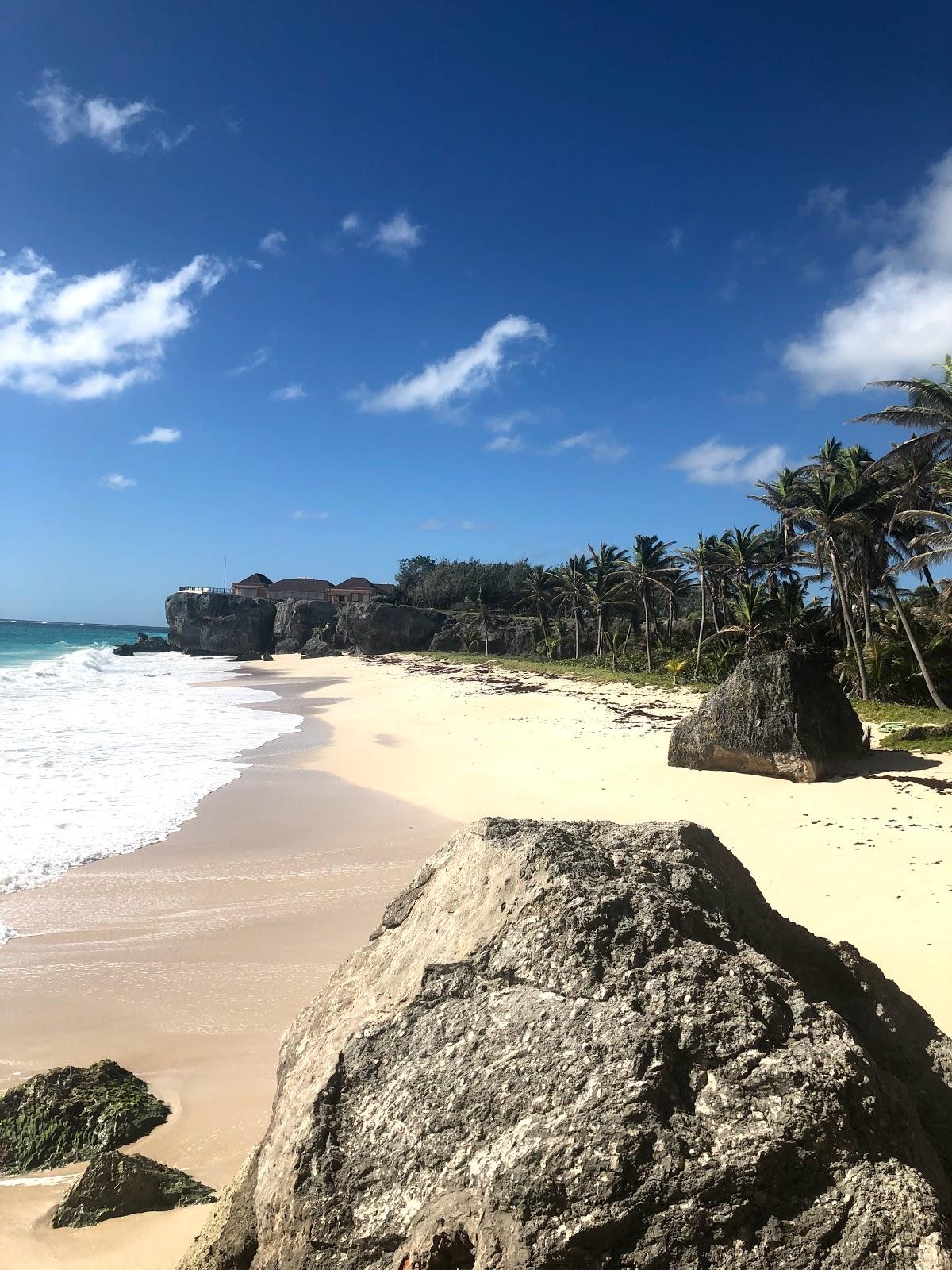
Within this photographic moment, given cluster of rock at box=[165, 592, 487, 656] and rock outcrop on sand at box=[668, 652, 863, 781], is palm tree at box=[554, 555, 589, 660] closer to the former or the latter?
cluster of rock at box=[165, 592, 487, 656]

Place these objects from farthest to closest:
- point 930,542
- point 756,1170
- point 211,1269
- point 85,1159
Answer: point 930,542
point 85,1159
point 211,1269
point 756,1170

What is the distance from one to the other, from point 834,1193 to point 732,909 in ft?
3.89

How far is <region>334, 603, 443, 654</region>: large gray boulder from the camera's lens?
7425 centimetres

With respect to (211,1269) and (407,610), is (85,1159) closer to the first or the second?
(211,1269)

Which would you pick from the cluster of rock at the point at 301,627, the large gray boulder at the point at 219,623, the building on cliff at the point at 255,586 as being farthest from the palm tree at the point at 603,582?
the building on cliff at the point at 255,586

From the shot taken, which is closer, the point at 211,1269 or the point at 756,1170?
the point at 756,1170

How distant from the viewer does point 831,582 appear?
136ft

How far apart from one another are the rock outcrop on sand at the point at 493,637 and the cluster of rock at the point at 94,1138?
205 feet

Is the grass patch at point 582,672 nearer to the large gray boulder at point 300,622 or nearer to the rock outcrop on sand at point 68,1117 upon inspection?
the large gray boulder at point 300,622

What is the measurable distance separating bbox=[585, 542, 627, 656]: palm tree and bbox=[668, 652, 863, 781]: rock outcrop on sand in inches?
1486

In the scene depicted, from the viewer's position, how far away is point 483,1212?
1.97m

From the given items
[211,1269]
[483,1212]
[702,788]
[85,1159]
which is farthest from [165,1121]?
[702,788]

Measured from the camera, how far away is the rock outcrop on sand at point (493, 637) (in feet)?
227

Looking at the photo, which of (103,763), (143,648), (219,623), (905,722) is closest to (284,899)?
(103,763)
